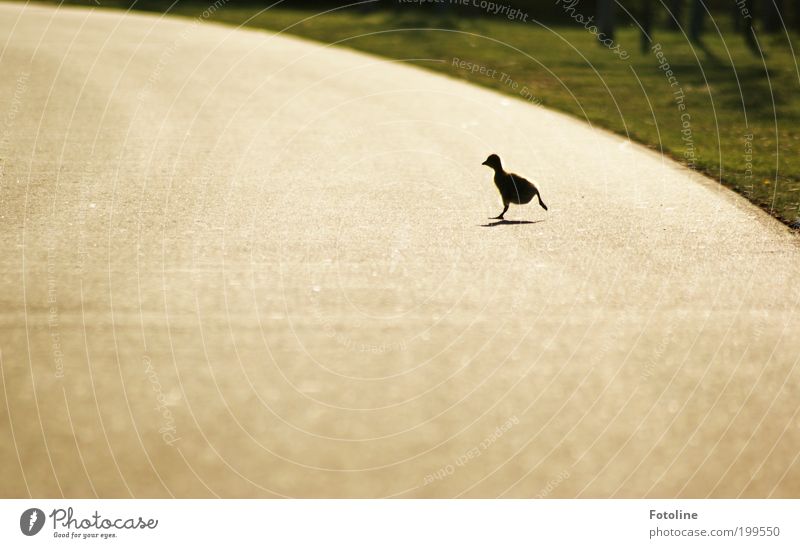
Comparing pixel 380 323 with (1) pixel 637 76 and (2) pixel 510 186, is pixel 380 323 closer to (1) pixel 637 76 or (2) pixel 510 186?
(2) pixel 510 186

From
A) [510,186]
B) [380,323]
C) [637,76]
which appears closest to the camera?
[380,323]

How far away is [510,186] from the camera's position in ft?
29.7

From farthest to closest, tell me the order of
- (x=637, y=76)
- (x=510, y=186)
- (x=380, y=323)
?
(x=637, y=76)
(x=510, y=186)
(x=380, y=323)

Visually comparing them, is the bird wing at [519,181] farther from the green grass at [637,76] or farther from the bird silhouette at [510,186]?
the green grass at [637,76]

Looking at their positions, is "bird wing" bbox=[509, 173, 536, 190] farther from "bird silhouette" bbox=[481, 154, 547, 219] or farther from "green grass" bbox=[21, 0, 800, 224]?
"green grass" bbox=[21, 0, 800, 224]

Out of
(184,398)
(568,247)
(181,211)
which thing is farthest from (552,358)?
(181,211)

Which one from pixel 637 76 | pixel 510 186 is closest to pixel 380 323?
pixel 510 186

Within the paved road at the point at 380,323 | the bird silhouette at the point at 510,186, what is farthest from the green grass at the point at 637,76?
the bird silhouette at the point at 510,186

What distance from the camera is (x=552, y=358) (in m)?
5.73

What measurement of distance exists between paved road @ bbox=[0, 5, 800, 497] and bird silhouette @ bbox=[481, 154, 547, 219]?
0.26 metres

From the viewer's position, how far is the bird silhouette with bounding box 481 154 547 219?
898cm

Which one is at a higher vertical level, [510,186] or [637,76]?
[637,76]

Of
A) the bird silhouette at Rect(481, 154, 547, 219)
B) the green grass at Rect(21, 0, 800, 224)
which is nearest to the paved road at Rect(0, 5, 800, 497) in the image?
the bird silhouette at Rect(481, 154, 547, 219)

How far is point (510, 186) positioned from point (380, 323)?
10.2ft
